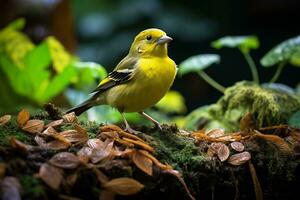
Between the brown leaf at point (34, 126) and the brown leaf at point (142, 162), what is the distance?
1.52 feet

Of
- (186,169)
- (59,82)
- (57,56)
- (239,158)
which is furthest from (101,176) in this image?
(57,56)

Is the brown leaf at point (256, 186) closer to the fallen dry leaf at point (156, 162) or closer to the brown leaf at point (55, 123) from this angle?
the fallen dry leaf at point (156, 162)

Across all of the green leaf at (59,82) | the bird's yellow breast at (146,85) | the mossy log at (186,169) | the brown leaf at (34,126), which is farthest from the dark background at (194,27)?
the brown leaf at (34,126)

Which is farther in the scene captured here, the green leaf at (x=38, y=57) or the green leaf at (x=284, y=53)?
the green leaf at (x=38, y=57)

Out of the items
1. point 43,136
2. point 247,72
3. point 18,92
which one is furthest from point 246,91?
point 247,72

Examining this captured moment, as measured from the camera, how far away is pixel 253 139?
238cm

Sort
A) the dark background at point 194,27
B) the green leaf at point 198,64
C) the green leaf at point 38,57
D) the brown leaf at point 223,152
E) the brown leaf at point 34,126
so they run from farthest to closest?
1. the dark background at point 194,27
2. the green leaf at point 38,57
3. the green leaf at point 198,64
4. the brown leaf at point 223,152
5. the brown leaf at point 34,126

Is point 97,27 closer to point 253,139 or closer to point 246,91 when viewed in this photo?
point 246,91

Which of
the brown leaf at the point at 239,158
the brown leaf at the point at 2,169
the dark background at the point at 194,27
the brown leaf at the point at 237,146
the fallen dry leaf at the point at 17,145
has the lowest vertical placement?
the dark background at the point at 194,27

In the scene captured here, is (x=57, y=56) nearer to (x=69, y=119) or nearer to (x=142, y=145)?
(x=69, y=119)

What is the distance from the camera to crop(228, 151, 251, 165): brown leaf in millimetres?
2201

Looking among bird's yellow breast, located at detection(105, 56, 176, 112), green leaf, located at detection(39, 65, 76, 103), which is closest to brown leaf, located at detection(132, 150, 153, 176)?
bird's yellow breast, located at detection(105, 56, 176, 112)

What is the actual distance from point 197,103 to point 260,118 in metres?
4.20

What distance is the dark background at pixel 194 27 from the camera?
7.34 m
